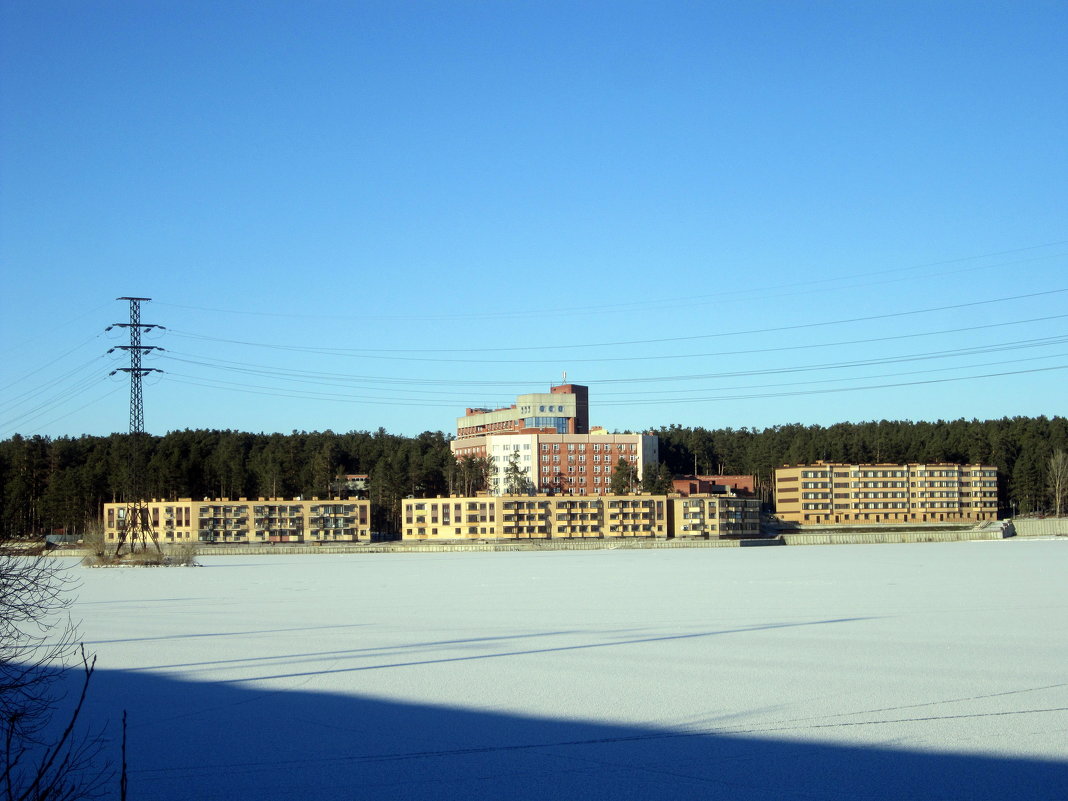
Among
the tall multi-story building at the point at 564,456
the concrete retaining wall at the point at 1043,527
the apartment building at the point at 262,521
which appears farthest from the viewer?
the tall multi-story building at the point at 564,456

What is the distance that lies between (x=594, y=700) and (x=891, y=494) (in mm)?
130383

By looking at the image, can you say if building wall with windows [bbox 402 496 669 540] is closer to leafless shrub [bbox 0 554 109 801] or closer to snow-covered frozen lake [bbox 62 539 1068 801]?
snow-covered frozen lake [bbox 62 539 1068 801]

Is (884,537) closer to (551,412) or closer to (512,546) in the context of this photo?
(512,546)

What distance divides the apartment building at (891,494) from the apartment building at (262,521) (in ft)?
174

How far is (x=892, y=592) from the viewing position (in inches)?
1211

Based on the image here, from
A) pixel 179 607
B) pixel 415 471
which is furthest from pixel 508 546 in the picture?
pixel 179 607

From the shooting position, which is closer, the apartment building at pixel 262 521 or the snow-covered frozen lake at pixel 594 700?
the snow-covered frozen lake at pixel 594 700

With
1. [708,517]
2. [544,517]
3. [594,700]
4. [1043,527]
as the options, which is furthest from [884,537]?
[594,700]

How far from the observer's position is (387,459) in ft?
504

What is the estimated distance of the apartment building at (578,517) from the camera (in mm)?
117125

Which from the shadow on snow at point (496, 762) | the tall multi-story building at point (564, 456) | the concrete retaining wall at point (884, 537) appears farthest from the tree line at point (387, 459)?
the shadow on snow at point (496, 762)

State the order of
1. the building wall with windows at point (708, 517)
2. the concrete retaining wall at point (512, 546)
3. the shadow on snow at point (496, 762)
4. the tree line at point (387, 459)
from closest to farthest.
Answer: the shadow on snow at point (496, 762)
the concrete retaining wall at point (512, 546)
the building wall with windows at point (708, 517)
the tree line at point (387, 459)

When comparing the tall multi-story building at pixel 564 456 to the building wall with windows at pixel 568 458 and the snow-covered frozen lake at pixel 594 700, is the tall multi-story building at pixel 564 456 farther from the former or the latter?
the snow-covered frozen lake at pixel 594 700

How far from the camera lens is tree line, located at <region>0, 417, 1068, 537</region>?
130m
